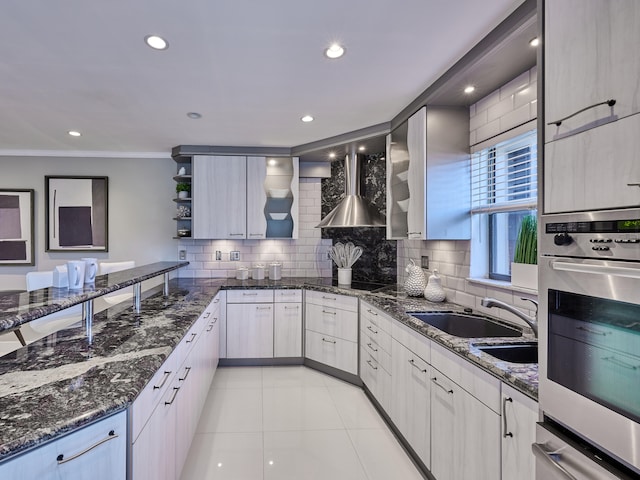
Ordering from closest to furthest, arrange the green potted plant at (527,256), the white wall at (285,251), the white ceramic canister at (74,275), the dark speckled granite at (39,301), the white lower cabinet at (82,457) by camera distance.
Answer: the white lower cabinet at (82,457), the dark speckled granite at (39,301), the white ceramic canister at (74,275), the green potted plant at (527,256), the white wall at (285,251)

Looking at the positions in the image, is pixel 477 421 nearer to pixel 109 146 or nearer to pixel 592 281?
pixel 592 281

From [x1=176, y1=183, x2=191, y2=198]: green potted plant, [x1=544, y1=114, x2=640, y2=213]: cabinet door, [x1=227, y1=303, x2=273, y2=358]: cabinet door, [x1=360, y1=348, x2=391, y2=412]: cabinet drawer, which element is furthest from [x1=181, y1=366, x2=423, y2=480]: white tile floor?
[x1=176, y1=183, x2=191, y2=198]: green potted plant

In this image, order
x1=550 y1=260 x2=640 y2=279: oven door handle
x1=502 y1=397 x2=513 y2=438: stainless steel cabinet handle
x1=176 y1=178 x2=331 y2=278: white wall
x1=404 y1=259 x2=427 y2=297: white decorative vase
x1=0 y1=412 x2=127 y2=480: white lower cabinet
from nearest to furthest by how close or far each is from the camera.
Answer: x1=550 y1=260 x2=640 y2=279: oven door handle < x1=0 y1=412 x2=127 y2=480: white lower cabinet < x1=502 y1=397 x2=513 y2=438: stainless steel cabinet handle < x1=404 y1=259 x2=427 y2=297: white decorative vase < x1=176 y1=178 x2=331 y2=278: white wall

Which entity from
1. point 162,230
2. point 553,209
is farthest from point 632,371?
point 162,230

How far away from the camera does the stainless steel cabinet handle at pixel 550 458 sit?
93 centimetres

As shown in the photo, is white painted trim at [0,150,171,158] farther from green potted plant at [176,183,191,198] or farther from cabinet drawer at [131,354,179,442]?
cabinet drawer at [131,354,179,442]

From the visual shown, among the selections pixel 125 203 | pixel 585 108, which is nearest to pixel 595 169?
pixel 585 108

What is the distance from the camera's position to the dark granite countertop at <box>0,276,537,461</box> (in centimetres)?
98

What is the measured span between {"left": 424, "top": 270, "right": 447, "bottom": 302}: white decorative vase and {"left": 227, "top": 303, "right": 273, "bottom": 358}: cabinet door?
1.71 meters

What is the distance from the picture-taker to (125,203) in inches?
167

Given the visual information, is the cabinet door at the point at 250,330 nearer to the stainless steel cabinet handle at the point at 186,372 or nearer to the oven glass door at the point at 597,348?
the stainless steel cabinet handle at the point at 186,372

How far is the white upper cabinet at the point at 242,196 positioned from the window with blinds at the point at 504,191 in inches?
85.4

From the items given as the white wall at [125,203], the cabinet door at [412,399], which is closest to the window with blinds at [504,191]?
the cabinet door at [412,399]

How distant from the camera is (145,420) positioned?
1296 millimetres
